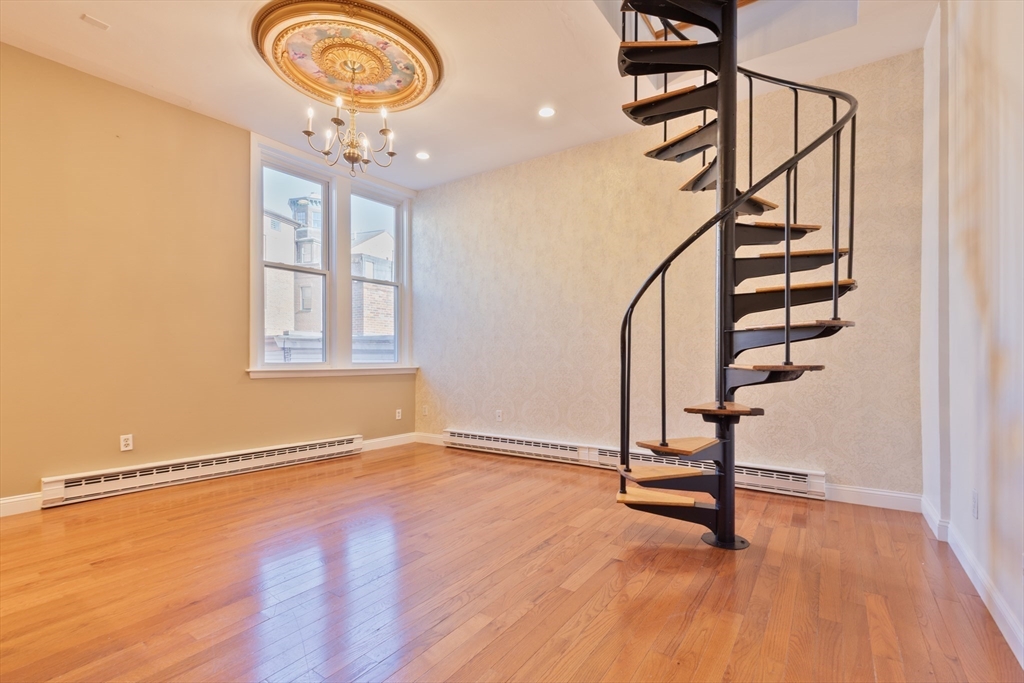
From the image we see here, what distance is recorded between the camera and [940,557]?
7.59 ft

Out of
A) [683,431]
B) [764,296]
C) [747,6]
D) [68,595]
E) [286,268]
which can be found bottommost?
[68,595]

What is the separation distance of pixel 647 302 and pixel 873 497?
209 centimetres

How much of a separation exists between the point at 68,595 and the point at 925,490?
182 inches

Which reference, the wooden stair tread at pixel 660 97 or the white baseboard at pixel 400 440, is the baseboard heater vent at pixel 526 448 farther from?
the wooden stair tread at pixel 660 97

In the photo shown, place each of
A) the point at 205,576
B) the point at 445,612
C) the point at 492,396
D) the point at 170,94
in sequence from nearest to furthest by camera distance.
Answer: the point at 445,612, the point at 205,576, the point at 170,94, the point at 492,396

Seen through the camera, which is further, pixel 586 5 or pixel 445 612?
pixel 586 5

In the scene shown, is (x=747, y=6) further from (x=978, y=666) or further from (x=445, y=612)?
(x=445, y=612)

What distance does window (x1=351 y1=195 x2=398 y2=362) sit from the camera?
5.16m

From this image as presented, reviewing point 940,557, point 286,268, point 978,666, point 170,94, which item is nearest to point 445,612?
point 978,666

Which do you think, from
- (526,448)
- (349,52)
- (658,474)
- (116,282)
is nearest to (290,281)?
(116,282)

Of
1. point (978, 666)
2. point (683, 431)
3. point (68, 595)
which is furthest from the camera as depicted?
point (683, 431)

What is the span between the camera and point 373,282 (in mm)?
5309

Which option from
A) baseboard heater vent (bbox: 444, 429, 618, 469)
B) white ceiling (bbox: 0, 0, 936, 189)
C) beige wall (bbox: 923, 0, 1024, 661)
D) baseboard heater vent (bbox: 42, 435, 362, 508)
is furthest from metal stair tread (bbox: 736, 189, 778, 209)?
baseboard heater vent (bbox: 42, 435, 362, 508)

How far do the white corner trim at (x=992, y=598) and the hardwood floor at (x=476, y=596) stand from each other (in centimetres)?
4
